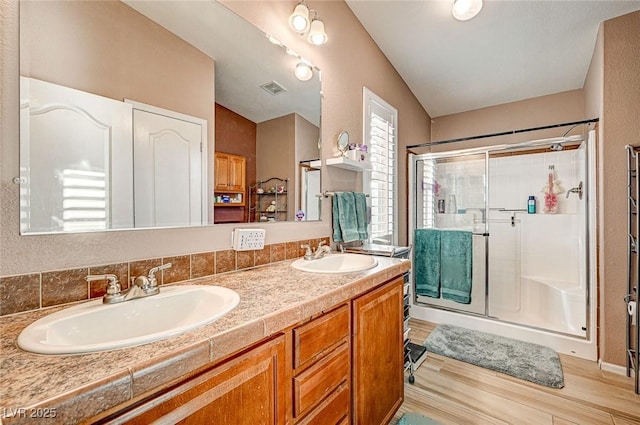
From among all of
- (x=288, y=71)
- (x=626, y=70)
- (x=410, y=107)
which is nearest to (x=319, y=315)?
(x=288, y=71)

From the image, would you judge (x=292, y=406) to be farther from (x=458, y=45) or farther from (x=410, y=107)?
(x=410, y=107)

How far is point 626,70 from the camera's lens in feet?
6.41

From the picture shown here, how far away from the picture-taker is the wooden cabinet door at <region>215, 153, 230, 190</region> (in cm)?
131

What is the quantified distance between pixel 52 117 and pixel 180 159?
403 millimetres

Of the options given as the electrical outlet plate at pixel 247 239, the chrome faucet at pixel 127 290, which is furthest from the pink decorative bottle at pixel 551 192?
the chrome faucet at pixel 127 290

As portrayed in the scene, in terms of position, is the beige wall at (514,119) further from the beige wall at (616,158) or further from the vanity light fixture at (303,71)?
the vanity light fixture at (303,71)

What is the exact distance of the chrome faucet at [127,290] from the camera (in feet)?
2.79

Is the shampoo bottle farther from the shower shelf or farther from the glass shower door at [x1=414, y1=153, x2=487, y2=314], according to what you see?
the shower shelf

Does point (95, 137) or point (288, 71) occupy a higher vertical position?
point (288, 71)

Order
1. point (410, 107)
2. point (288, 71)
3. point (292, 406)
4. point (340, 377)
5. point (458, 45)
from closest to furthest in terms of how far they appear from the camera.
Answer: point (292, 406)
point (340, 377)
point (288, 71)
point (458, 45)
point (410, 107)

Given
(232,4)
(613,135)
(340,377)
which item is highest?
(232,4)

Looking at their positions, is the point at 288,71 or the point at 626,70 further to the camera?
the point at 626,70

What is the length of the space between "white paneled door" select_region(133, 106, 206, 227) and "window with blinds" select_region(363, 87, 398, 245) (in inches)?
61.8

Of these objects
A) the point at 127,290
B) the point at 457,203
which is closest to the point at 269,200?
the point at 127,290
